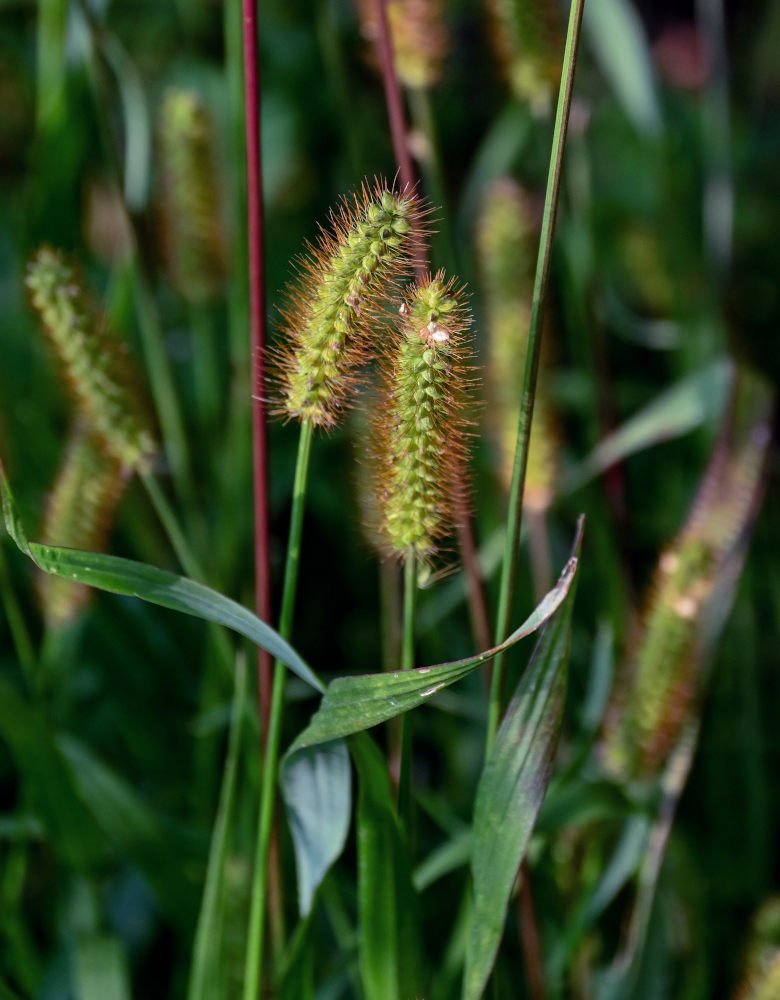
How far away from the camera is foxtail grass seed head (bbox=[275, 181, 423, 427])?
562 mm

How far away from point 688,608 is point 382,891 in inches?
14.9

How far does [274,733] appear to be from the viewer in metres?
0.66

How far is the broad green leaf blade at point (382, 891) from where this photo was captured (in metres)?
0.68

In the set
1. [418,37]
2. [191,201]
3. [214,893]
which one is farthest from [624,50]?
[214,893]

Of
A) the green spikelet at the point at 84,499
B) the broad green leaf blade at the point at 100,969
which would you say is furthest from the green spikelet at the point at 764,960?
the green spikelet at the point at 84,499

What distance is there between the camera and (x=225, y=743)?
53.7 inches

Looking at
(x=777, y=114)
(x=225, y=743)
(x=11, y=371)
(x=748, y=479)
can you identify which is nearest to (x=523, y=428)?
(x=748, y=479)

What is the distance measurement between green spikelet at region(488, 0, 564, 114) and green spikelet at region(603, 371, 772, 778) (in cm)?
39

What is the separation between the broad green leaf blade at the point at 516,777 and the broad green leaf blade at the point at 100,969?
0.41 meters

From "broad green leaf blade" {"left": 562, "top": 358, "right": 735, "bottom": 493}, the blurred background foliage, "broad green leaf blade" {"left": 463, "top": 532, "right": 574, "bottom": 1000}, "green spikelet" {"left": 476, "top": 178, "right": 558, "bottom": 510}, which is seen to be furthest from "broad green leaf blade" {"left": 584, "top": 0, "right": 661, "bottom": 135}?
"broad green leaf blade" {"left": 463, "top": 532, "right": 574, "bottom": 1000}

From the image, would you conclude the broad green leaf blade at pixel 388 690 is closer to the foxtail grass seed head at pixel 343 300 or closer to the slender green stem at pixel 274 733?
the slender green stem at pixel 274 733

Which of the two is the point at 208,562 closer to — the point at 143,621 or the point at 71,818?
the point at 143,621

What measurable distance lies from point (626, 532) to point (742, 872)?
0.42 meters

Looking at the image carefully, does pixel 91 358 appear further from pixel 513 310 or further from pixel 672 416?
pixel 672 416
